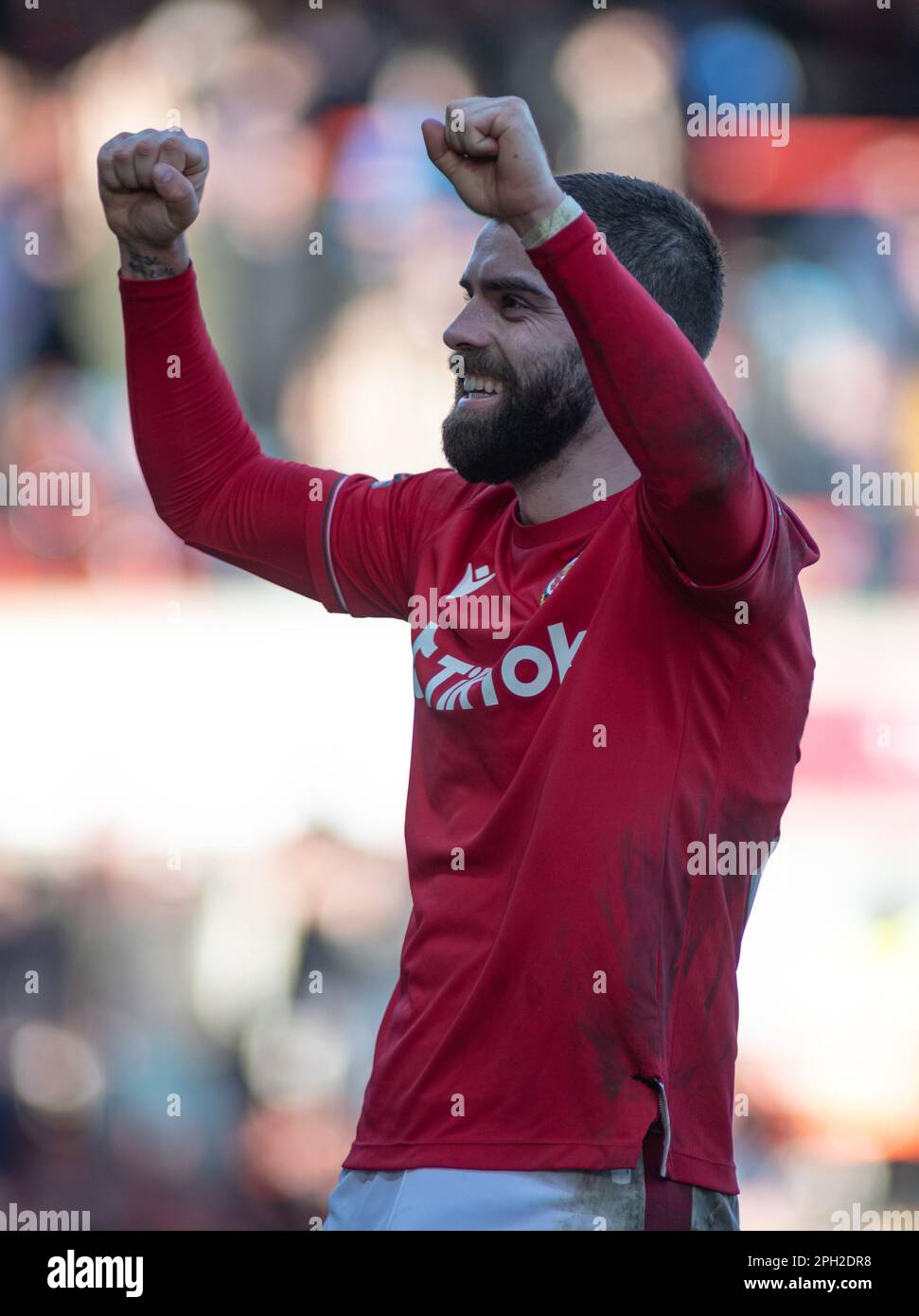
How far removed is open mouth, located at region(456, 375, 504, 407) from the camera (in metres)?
1.45

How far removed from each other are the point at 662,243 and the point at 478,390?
220 mm

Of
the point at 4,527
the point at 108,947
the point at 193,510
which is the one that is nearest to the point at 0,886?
the point at 108,947

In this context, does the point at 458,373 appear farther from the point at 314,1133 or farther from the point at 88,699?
the point at 314,1133

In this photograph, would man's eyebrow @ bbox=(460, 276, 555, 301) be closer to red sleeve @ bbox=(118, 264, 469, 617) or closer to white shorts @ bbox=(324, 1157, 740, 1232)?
red sleeve @ bbox=(118, 264, 469, 617)

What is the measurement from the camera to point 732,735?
1.32m

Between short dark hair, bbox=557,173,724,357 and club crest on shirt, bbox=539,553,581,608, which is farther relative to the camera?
short dark hair, bbox=557,173,724,357

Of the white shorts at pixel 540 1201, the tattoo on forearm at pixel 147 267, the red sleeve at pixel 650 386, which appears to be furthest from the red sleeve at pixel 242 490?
the white shorts at pixel 540 1201

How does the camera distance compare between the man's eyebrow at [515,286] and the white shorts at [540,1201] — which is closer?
the white shorts at [540,1201]

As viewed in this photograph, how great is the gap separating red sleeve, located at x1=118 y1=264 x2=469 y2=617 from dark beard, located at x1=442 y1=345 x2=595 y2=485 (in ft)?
0.49

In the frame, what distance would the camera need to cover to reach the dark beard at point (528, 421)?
1418mm

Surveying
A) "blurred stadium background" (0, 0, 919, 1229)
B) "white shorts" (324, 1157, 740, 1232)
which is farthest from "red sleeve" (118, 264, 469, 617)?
"blurred stadium background" (0, 0, 919, 1229)

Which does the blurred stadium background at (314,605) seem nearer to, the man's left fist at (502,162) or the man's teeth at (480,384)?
the man's teeth at (480,384)

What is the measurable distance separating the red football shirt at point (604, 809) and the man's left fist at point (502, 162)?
0.03 metres

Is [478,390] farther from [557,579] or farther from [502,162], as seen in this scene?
[502,162]
